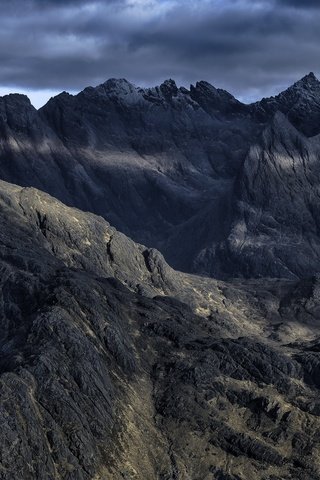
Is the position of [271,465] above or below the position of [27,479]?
above

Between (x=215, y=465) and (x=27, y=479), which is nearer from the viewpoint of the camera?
(x=27, y=479)

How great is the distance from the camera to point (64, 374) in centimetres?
19975

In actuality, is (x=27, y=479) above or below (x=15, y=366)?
below

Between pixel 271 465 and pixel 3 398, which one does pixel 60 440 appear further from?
pixel 271 465

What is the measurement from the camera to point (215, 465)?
648 ft

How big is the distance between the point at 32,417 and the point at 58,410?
8.59m

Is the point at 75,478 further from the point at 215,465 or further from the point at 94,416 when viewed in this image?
the point at 215,465

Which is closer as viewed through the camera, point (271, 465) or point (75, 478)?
point (75, 478)

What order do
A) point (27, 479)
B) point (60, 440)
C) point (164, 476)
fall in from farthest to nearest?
point (164, 476) → point (60, 440) → point (27, 479)

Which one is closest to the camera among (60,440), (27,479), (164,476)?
(27,479)

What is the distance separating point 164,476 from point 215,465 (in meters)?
11.2

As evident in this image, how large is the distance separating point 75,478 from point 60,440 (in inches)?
331

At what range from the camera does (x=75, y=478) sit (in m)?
173

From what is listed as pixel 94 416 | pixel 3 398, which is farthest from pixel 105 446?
pixel 3 398
